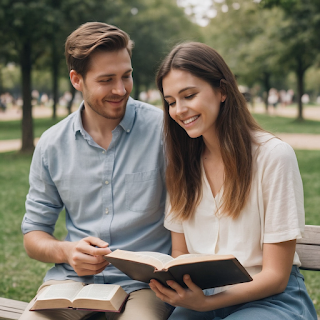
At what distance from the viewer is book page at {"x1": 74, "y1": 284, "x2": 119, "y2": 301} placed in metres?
2.29

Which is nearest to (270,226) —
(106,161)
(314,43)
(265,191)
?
(265,191)

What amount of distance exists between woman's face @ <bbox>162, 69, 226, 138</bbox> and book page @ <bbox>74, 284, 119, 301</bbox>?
90 centimetres

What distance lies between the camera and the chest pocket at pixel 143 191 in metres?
2.77

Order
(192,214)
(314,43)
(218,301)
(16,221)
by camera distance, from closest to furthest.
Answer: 1. (218,301)
2. (192,214)
3. (16,221)
4. (314,43)

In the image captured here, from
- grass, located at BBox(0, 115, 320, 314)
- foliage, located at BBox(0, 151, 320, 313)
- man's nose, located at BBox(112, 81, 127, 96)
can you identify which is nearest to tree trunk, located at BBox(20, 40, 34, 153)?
grass, located at BBox(0, 115, 320, 314)

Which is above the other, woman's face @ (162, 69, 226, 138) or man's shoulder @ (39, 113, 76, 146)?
woman's face @ (162, 69, 226, 138)

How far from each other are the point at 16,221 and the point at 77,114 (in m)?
4.60

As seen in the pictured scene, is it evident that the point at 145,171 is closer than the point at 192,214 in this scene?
No

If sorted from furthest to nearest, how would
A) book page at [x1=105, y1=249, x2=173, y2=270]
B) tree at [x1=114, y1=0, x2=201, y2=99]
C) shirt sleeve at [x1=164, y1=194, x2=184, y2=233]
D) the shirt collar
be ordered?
tree at [x1=114, y1=0, x2=201, y2=99] < the shirt collar < shirt sleeve at [x1=164, y1=194, x2=184, y2=233] < book page at [x1=105, y1=249, x2=173, y2=270]

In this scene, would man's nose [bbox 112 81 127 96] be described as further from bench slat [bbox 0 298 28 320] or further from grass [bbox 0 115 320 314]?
bench slat [bbox 0 298 28 320]

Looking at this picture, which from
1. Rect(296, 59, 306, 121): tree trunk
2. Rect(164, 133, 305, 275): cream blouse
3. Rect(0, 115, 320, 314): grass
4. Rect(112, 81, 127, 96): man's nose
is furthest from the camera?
Rect(296, 59, 306, 121): tree trunk

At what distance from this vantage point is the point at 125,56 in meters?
2.81

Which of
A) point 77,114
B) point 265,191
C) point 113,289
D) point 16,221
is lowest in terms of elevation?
point 16,221

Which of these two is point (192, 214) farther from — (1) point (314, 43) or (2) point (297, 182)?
(1) point (314, 43)
